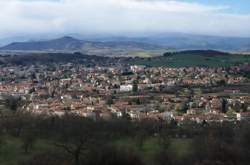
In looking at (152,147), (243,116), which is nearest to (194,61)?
(243,116)

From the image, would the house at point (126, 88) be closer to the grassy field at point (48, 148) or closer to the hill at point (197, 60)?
the hill at point (197, 60)

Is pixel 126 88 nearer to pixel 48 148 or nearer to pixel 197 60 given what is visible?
pixel 197 60

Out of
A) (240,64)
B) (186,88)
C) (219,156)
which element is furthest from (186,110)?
(240,64)

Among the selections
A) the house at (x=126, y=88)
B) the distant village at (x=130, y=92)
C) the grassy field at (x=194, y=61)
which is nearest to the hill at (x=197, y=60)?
the grassy field at (x=194, y=61)

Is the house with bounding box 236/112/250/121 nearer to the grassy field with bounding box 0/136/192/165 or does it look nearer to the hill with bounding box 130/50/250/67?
the grassy field with bounding box 0/136/192/165

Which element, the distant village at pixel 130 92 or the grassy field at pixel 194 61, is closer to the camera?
the distant village at pixel 130 92

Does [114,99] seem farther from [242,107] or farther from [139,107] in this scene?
[242,107]
